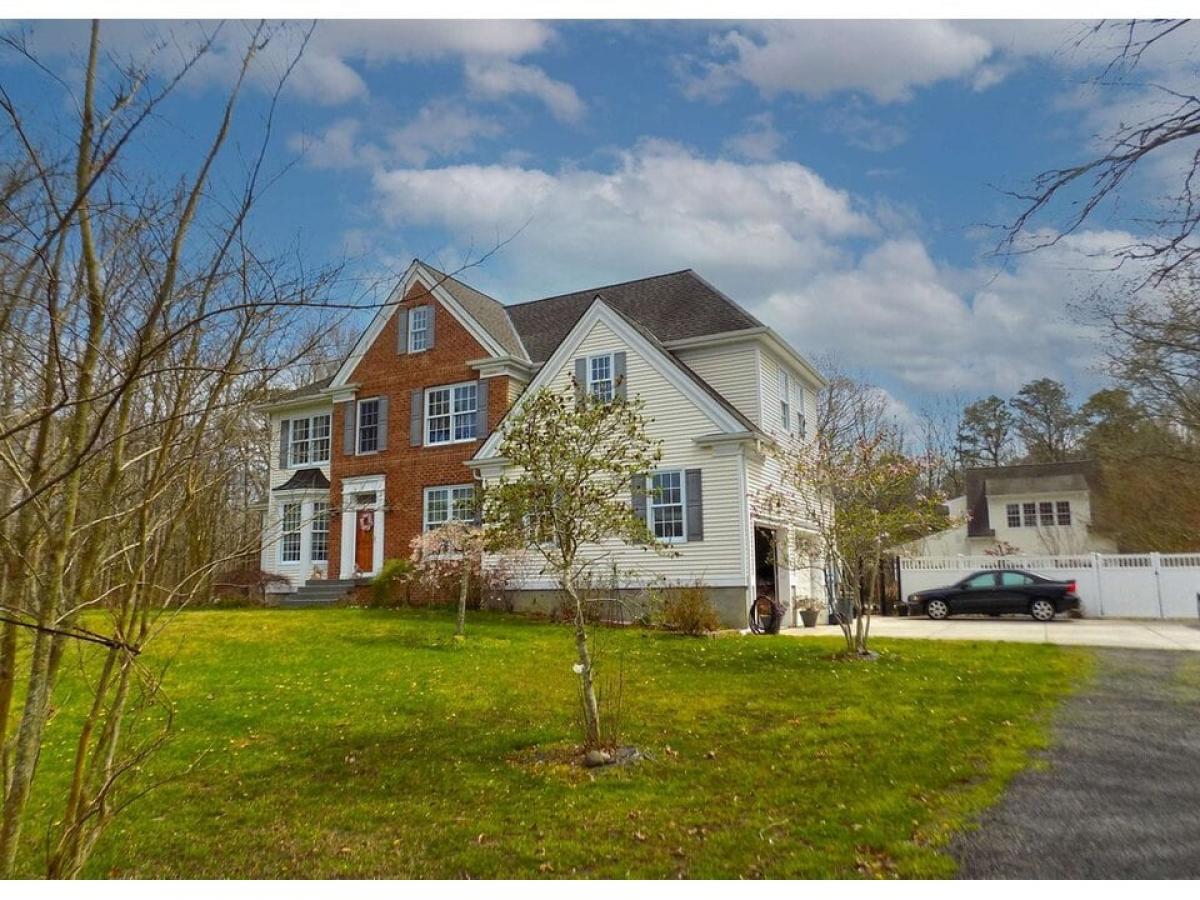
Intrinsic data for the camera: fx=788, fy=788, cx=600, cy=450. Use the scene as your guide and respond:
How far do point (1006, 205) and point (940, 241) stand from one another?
427 millimetres

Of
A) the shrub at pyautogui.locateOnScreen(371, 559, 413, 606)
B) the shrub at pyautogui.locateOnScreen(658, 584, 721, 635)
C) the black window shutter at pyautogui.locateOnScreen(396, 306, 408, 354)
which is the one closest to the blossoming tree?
the shrub at pyautogui.locateOnScreen(658, 584, 721, 635)

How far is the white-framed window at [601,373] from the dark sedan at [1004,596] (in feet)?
28.1

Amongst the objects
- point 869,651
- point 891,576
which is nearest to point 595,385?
point 869,651

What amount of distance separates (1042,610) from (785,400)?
6688 millimetres

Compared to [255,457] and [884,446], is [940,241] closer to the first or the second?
[255,457]

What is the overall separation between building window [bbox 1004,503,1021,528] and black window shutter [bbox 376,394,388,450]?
69.0ft

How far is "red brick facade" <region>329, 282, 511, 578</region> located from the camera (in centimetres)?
1697

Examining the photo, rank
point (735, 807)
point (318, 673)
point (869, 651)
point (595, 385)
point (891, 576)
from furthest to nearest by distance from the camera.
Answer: point (891, 576) < point (595, 385) < point (869, 651) < point (318, 673) < point (735, 807)

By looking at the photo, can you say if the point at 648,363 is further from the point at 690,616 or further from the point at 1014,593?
the point at 1014,593

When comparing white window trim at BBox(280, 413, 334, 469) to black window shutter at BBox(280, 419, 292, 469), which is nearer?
white window trim at BBox(280, 413, 334, 469)

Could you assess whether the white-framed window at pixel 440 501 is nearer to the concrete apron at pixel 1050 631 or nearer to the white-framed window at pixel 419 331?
the white-framed window at pixel 419 331

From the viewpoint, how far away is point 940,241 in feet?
17.1

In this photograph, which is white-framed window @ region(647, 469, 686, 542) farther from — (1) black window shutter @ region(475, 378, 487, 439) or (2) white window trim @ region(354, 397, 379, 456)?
(2) white window trim @ region(354, 397, 379, 456)

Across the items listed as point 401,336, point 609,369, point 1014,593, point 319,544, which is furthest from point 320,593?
point 1014,593
